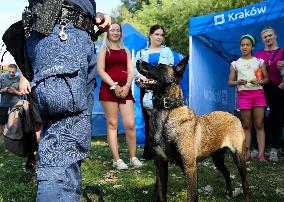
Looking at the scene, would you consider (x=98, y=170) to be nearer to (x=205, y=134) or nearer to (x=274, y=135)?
(x=205, y=134)

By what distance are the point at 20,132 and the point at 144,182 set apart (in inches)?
61.5

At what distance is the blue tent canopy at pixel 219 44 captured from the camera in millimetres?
7598

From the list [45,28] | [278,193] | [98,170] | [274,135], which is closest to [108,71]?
[98,170]

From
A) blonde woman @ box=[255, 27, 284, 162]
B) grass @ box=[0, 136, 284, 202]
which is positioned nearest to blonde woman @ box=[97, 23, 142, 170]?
grass @ box=[0, 136, 284, 202]

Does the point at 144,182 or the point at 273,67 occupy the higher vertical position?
the point at 273,67

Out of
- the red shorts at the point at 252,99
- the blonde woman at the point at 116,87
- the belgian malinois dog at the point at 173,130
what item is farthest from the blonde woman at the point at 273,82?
the belgian malinois dog at the point at 173,130

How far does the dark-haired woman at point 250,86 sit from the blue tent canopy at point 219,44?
1352 mm

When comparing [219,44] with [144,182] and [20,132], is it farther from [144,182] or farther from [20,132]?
[20,132]

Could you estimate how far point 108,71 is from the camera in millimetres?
5758

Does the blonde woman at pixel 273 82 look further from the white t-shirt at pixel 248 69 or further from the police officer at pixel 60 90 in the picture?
the police officer at pixel 60 90

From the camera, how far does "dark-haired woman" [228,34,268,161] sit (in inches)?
245

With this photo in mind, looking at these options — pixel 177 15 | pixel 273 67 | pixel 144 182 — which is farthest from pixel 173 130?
pixel 177 15

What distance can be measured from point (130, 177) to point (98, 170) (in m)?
0.74

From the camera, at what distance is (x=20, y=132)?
4324 mm
